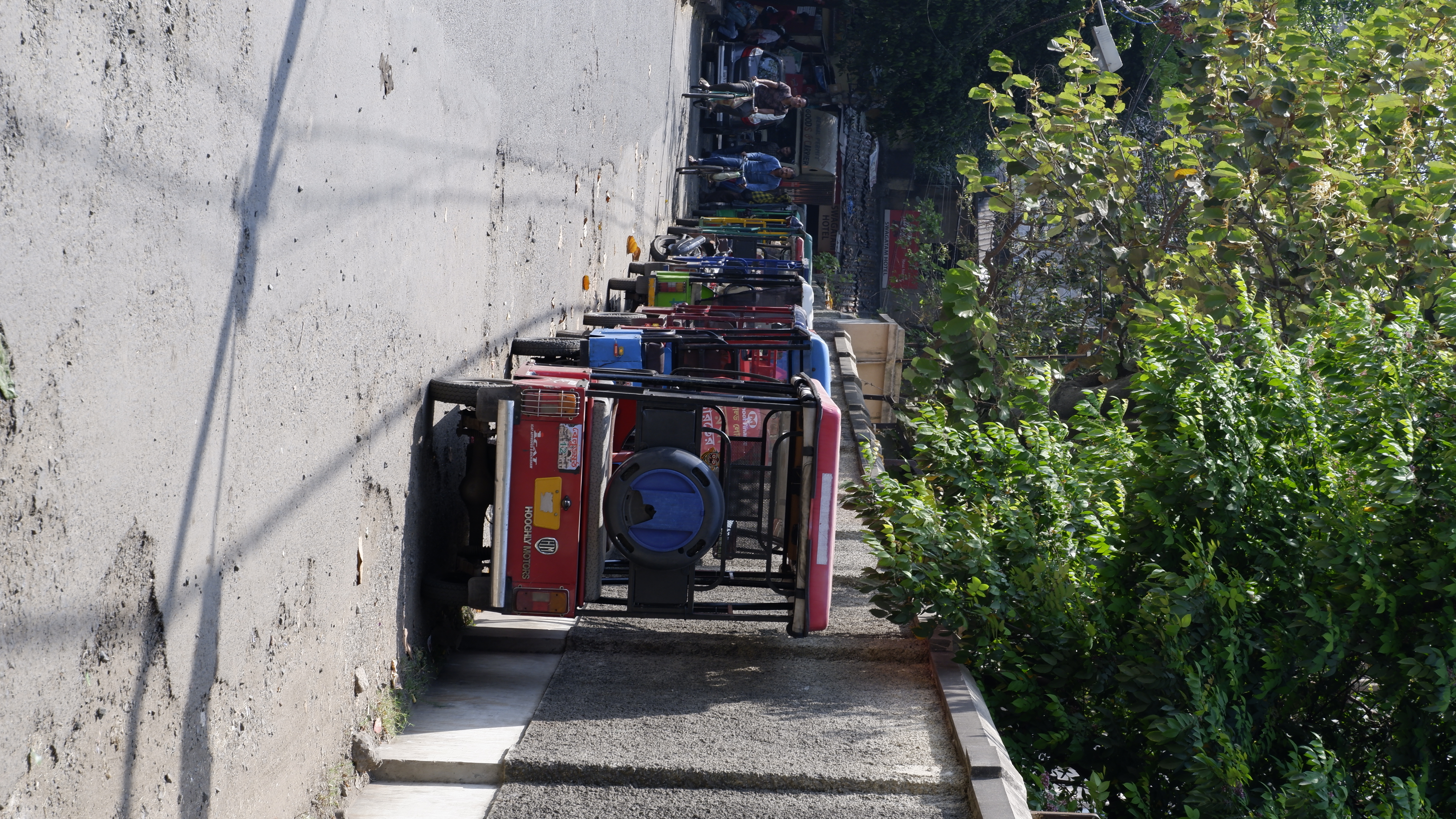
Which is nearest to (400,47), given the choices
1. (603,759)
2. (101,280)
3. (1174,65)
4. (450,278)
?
(450,278)

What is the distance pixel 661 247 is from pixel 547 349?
210 inches

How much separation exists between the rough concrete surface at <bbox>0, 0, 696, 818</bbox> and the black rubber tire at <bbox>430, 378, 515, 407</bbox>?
0.31ft

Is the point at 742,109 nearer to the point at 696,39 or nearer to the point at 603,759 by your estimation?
the point at 696,39

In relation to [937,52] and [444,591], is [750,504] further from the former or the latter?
[937,52]

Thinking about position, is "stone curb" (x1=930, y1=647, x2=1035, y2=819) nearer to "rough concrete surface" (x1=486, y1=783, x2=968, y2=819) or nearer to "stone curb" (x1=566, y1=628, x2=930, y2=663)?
"rough concrete surface" (x1=486, y1=783, x2=968, y2=819)

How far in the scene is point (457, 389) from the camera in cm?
425

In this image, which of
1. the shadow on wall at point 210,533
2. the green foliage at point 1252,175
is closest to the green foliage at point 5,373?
the shadow on wall at point 210,533

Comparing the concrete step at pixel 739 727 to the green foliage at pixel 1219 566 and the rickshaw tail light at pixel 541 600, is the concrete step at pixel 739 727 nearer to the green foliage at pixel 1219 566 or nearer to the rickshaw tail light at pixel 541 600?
the rickshaw tail light at pixel 541 600

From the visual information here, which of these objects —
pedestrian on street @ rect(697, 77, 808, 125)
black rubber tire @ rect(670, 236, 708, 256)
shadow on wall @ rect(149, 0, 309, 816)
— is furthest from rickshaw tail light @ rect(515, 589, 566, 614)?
pedestrian on street @ rect(697, 77, 808, 125)

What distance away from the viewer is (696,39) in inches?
627

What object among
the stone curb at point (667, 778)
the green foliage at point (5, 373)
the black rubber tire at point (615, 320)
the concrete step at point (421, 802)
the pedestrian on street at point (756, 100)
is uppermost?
the pedestrian on street at point (756, 100)

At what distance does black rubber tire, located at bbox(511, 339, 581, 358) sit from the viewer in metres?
5.37

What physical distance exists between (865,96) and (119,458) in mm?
23343

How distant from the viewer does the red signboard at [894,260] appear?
27.0m
